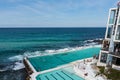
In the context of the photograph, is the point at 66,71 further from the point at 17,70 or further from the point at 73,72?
the point at 17,70

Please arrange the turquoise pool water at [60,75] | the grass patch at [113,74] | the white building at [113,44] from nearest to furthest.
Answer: the grass patch at [113,74] < the white building at [113,44] < the turquoise pool water at [60,75]

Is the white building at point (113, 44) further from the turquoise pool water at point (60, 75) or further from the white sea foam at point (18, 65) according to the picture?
the white sea foam at point (18, 65)

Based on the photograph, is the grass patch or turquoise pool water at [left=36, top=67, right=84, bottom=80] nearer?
the grass patch

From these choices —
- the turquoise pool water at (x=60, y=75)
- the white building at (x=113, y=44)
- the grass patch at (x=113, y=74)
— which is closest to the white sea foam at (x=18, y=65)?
the turquoise pool water at (x=60, y=75)

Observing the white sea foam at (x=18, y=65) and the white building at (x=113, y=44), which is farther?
the white sea foam at (x=18, y=65)

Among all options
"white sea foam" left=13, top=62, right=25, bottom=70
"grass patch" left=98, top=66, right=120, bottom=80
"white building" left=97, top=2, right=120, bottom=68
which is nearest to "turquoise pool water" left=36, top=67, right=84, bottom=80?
"grass patch" left=98, top=66, right=120, bottom=80

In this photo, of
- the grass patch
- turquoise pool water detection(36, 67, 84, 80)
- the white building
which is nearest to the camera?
the grass patch

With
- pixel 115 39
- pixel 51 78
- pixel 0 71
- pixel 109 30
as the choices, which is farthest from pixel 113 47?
pixel 0 71

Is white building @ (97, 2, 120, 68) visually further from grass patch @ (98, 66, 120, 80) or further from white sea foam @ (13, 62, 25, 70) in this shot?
white sea foam @ (13, 62, 25, 70)

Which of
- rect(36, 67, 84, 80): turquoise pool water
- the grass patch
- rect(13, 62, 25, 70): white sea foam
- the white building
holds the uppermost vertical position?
the white building
